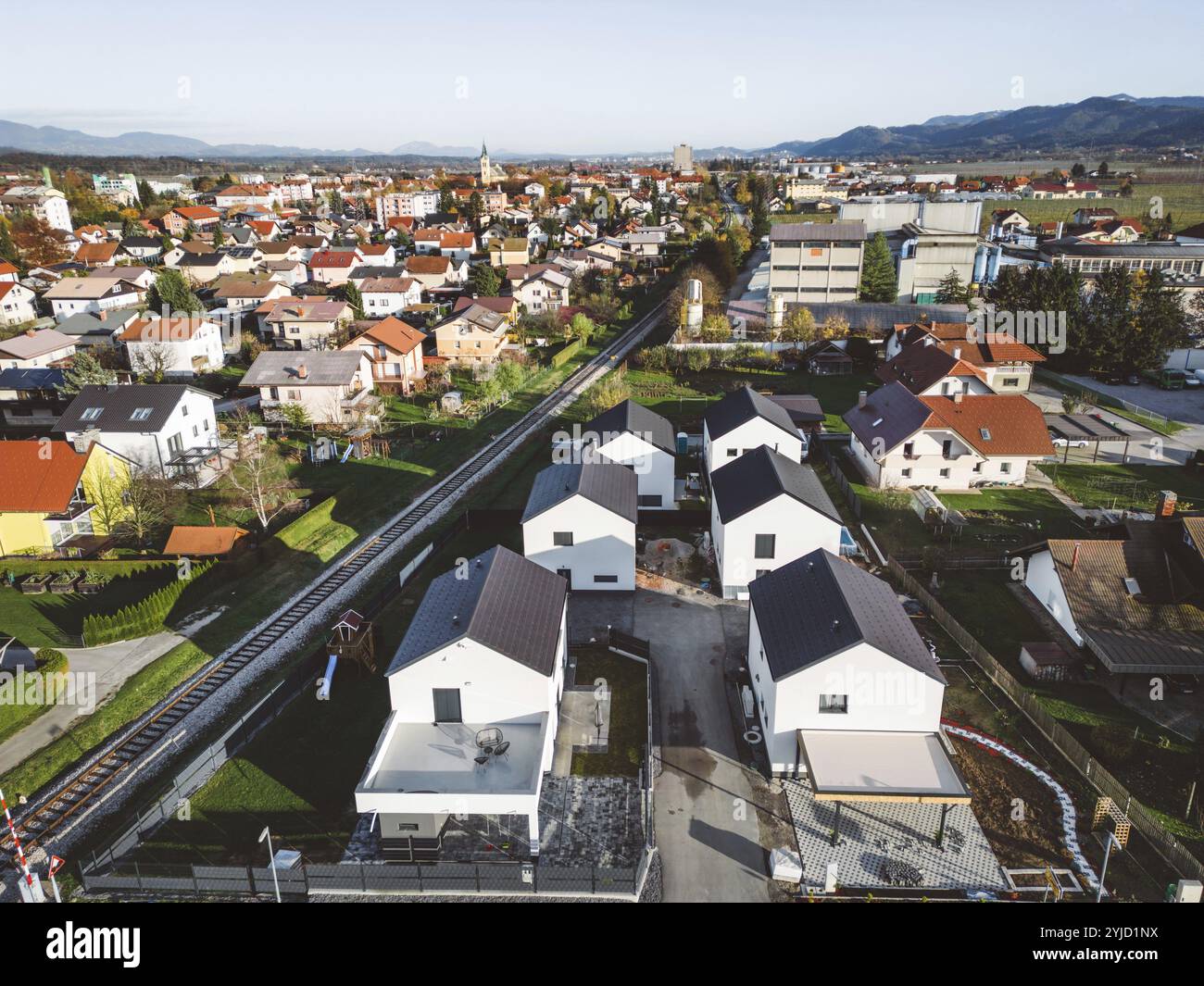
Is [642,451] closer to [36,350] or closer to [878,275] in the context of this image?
[878,275]

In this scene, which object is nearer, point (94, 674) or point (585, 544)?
point (94, 674)

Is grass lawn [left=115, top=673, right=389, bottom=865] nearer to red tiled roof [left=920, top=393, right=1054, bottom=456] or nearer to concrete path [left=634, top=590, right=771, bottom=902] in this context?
concrete path [left=634, top=590, right=771, bottom=902]

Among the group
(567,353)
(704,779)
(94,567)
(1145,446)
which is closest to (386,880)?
(704,779)

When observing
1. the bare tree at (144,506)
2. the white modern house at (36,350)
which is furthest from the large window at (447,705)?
the white modern house at (36,350)

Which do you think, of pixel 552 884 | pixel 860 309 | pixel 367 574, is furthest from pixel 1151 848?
pixel 860 309

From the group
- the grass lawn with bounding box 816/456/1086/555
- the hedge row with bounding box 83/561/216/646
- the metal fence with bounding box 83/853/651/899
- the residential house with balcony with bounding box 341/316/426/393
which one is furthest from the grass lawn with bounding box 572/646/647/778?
the residential house with balcony with bounding box 341/316/426/393

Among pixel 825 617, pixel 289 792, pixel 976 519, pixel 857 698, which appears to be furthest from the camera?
pixel 976 519

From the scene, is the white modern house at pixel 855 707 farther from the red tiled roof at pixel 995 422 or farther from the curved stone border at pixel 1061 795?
the red tiled roof at pixel 995 422

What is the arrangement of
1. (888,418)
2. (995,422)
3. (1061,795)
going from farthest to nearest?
(888,418) → (995,422) → (1061,795)
